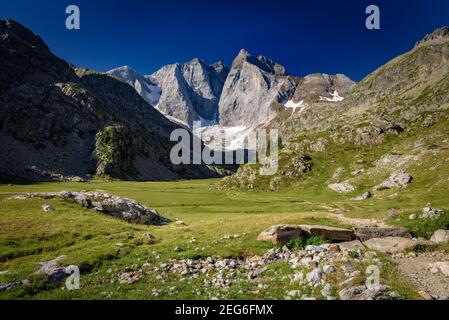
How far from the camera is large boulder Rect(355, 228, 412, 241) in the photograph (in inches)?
1437

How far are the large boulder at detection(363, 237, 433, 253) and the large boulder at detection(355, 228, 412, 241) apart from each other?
10.6 feet

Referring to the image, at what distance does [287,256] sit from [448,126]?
135m

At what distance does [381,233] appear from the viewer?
3700 cm

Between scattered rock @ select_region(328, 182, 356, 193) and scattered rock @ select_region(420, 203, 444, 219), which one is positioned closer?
scattered rock @ select_region(420, 203, 444, 219)

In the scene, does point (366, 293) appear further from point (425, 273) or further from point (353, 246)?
point (353, 246)

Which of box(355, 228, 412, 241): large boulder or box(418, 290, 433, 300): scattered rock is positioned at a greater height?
box(418, 290, 433, 300): scattered rock

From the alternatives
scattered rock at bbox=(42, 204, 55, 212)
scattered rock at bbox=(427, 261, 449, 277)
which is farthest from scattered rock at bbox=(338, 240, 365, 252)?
scattered rock at bbox=(42, 204, 55, 212)

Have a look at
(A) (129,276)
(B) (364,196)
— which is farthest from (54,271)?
(B) (364,196)

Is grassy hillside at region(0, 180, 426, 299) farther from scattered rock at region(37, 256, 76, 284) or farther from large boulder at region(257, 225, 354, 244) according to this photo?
large boulder at region(257, 225, 354, 244)

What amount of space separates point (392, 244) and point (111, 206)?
41592 millimetres

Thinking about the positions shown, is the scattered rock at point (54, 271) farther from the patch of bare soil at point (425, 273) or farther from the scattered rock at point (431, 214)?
the scattered rock at point (431, 214)

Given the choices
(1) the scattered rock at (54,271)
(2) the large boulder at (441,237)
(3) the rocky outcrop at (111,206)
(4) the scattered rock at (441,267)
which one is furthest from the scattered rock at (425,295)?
(3) the rocky outcrop at (111,206)
